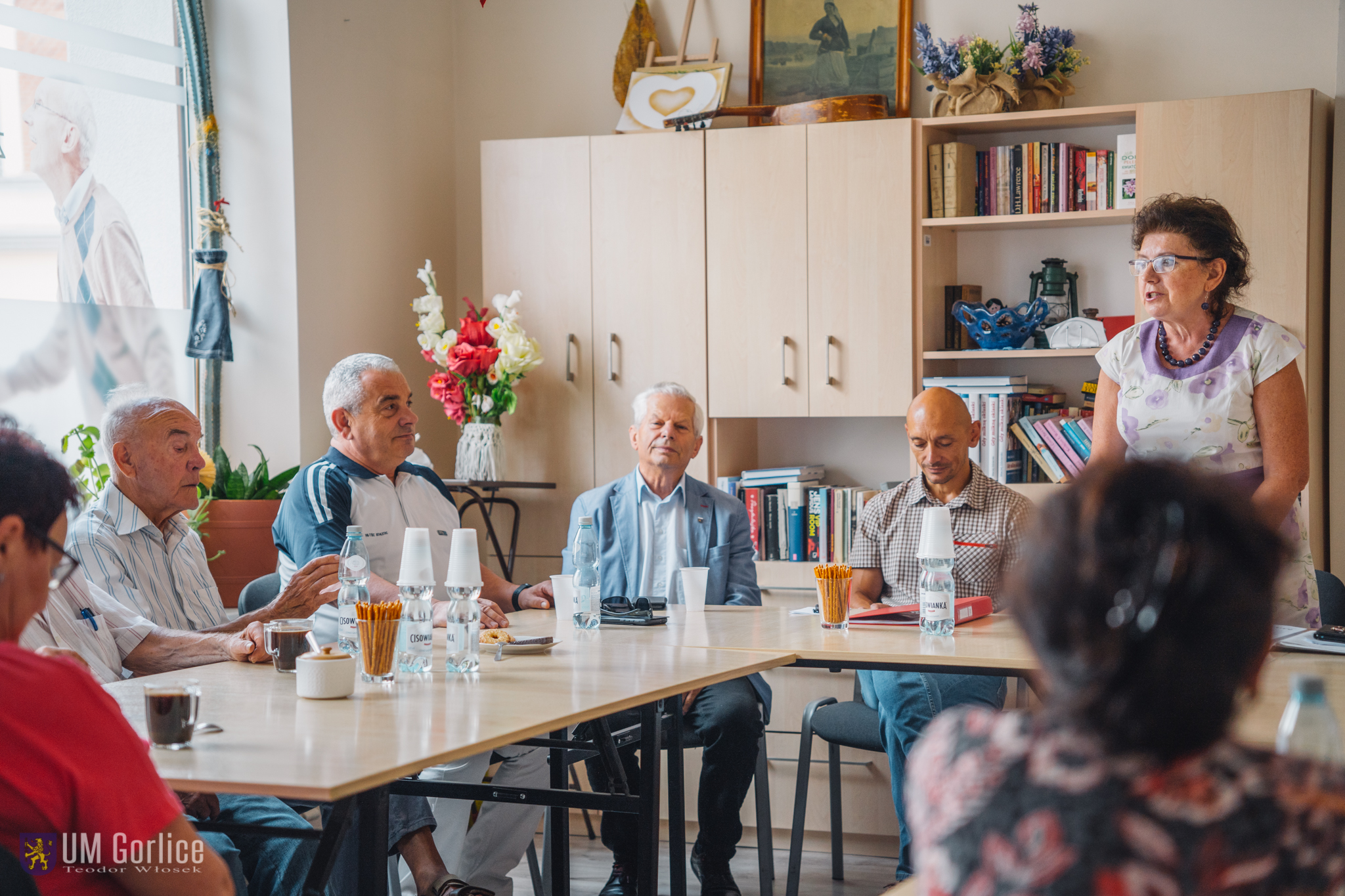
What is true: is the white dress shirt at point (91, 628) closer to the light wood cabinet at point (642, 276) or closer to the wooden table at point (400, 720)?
the wooden table at point (400, 720)

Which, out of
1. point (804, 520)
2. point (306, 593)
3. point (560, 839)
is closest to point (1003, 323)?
point (804, 520)

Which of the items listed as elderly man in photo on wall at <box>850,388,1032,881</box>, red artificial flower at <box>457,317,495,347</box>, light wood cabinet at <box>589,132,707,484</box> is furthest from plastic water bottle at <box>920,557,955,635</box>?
red artificial flower at <box>457,317,495,347</box>

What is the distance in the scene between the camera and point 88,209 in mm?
3744

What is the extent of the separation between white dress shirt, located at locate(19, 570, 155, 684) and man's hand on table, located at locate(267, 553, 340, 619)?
246mm

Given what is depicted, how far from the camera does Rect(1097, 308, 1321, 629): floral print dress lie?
8.52ft

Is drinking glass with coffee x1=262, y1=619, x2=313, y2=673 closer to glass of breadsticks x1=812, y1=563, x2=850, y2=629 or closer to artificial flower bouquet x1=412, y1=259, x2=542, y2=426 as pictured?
glass of breadsticks x1=812, y1=563, x2=850, y2=629

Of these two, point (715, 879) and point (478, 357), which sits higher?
point (478, 357)

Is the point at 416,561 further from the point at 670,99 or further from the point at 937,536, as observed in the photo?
the point at 670,99

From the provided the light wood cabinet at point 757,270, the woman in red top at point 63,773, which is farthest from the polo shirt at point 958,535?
the woman in red top at point 63,773

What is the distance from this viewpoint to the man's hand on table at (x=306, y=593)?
2500 millimetres

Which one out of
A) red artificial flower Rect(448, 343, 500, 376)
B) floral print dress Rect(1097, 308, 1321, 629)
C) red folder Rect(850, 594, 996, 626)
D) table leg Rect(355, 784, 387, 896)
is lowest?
table leg Rect(355, 784, 387, 896)

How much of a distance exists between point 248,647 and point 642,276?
2.35m

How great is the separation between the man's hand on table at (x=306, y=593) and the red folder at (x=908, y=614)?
1146 mm

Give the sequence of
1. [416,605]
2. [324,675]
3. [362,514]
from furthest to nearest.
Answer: [362,514] → [416,605] → [324,675]
